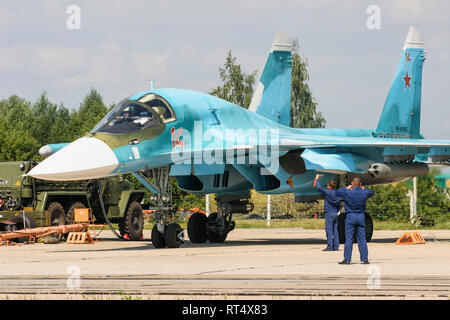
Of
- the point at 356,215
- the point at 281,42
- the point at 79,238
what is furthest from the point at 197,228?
the point at 356,215

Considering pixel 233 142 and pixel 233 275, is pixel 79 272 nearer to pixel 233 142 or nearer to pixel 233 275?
pixel 233 275

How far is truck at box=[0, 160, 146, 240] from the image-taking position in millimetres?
21250

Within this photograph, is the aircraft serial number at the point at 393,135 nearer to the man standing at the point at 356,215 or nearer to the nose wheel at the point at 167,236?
the nose wheel at the point at 167,236

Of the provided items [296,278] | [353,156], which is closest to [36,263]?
A: [296,278]

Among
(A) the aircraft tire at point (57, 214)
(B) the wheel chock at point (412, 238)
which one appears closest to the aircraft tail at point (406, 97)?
(B) the wheel chock at point (412, 238)

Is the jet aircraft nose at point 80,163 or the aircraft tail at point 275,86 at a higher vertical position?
the aircraft tail at point 275,86

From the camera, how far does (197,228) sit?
19484 mm

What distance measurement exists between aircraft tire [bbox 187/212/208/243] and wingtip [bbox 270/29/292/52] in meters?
5.37

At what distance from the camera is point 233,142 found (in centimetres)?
1723

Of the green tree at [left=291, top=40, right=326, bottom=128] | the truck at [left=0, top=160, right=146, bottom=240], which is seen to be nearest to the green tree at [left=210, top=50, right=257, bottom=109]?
the green tree at [left=291, top=40, right=326, bottom=128]

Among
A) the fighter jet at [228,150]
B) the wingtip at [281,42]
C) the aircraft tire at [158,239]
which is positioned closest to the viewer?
the fighter jet at [228,150]

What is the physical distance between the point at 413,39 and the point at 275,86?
4546 millimetres

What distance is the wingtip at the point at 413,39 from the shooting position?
22609 mm
